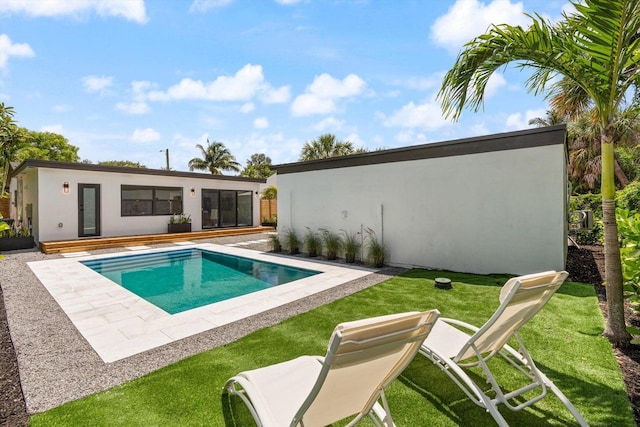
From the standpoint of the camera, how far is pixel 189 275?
29.6 ft

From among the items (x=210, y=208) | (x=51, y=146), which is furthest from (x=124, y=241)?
(x=51, y=146)

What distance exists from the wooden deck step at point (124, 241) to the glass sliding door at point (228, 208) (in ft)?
2.58

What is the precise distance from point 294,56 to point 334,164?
394 centimetres

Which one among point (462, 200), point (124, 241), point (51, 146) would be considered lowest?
point (124, 241)

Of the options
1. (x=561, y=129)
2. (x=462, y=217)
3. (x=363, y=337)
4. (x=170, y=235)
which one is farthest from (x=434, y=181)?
(x=170, y=235)

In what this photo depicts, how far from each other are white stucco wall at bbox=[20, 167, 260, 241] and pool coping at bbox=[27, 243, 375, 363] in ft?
15.6

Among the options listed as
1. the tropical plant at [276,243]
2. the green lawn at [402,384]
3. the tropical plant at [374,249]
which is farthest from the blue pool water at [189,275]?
the green lawn at [402,384]

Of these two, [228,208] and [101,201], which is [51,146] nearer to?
[101,201]

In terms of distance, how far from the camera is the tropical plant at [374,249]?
9.06 metres

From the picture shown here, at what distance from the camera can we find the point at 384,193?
934cm

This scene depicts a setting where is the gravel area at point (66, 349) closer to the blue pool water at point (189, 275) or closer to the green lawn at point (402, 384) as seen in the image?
the green lawn at point (402, 384)

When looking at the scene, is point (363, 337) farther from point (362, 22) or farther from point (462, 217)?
point (362, 22)

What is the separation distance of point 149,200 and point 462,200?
14046 mm

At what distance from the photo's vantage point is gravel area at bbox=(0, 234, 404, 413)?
3010 mm
